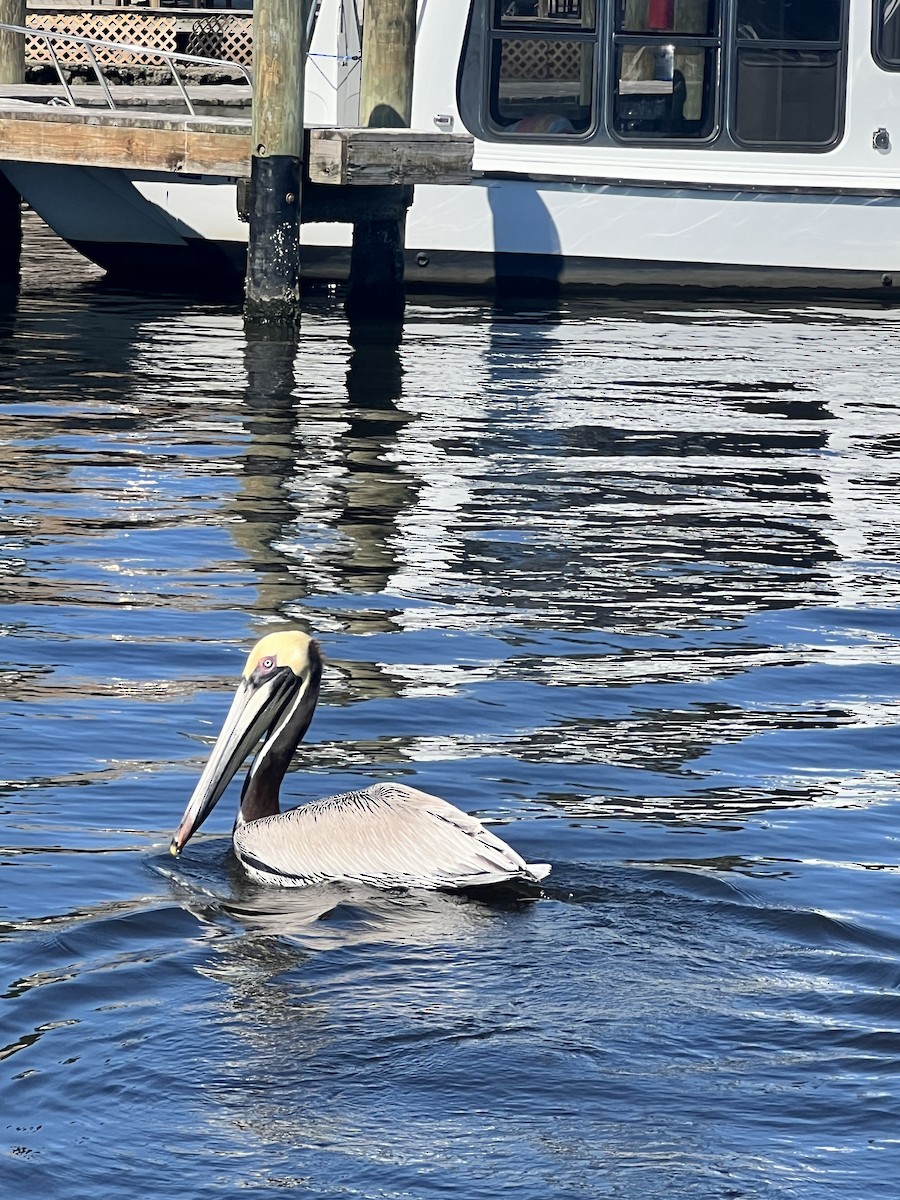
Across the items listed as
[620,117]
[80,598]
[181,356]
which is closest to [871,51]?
[620,117]

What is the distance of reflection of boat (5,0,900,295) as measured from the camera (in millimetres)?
17609

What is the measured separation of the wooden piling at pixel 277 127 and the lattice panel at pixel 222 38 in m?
7.85

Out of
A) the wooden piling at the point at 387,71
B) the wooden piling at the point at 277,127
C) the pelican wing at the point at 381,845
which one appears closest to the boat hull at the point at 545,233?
the wooden piling at the point at 387,71

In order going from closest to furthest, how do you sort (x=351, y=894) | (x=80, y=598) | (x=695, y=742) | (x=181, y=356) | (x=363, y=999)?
(x=363, y=999)
(x=351, y=894)
(x=695, y=742)
(x=80, y=598)
(x=181, y=356)

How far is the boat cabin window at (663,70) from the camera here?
17.7 meters

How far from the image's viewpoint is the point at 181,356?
1532 centimetres

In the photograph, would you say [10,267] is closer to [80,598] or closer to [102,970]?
[80,598]

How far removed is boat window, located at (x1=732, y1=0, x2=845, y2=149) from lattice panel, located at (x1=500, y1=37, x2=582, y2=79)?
4.51 feet

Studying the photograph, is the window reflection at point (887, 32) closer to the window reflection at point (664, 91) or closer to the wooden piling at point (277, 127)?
the window reflection at point (664, 91)

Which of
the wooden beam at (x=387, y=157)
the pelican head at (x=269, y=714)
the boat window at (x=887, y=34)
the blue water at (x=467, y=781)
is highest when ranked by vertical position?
the boat window at (x=887, y=34)

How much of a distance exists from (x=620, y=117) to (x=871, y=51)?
215 cm

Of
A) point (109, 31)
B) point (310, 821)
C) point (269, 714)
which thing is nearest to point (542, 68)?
point (109, 31)

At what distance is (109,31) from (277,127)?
8754 millimetres

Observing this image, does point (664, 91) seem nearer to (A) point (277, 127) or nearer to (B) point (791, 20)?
(B) point (791, 20)
